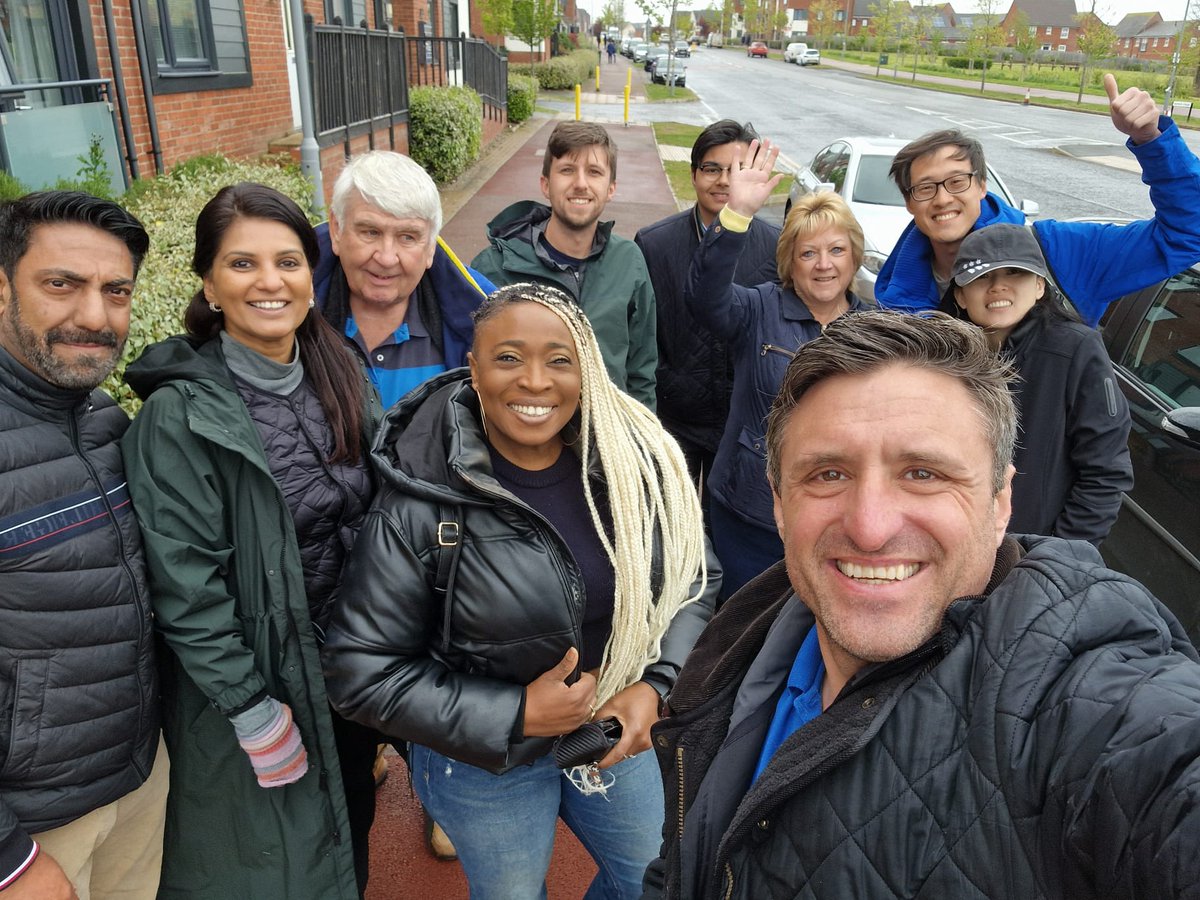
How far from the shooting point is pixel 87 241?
73.7 inches

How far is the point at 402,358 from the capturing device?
271 centimetres

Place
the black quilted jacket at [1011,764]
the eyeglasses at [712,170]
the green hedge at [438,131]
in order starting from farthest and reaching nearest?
the green hedge at [438,131], the eyeglasses at [712,170], the black quilted jacket at [1011,764]

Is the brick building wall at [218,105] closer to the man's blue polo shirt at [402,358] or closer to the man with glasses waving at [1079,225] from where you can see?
the man's blue polo shirt at [402,358]

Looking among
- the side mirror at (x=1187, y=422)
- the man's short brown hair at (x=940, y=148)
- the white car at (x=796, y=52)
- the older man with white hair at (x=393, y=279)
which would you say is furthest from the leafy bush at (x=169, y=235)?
the white car at (x=796, y=52)

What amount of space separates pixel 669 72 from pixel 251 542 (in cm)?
4027

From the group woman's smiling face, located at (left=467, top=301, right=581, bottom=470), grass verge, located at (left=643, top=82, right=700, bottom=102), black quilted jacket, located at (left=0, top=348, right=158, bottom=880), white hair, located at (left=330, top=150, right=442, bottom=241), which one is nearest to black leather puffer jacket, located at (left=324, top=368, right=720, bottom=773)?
woman's smiling face, located at (left=467, top=301, right=581, bottom=470)

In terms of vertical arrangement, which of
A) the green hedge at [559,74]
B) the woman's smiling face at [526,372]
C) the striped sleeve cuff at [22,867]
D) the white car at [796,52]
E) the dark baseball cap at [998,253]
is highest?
the white car at [796,52]

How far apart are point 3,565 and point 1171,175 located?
357 cm

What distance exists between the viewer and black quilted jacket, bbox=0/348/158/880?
5.40 ft

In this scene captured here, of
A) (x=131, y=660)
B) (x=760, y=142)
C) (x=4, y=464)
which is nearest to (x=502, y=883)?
(x=131, y=660)

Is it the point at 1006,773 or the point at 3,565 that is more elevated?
the point at 1006,773

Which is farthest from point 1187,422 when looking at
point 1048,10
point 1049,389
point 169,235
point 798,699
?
point 1048,10

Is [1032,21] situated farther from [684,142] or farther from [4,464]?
[4,464]

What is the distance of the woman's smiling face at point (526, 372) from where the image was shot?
199cm
